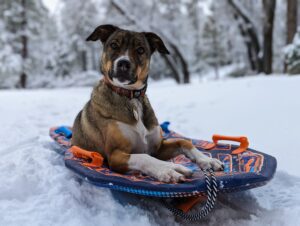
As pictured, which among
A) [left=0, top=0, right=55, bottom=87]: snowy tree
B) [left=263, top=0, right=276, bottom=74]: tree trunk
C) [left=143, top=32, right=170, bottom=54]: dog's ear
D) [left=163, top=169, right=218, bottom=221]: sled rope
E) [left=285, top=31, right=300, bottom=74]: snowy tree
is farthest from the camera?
[left=0, top=0, right=55, bottom=87]: snowy tree

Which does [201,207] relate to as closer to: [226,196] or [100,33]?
[226,196]

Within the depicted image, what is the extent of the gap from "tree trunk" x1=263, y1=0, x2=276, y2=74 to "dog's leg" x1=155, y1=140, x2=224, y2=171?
11645 mm

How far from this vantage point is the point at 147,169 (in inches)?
118

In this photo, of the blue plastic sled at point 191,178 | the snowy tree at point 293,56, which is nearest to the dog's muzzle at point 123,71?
the blue plastic sled at point 191,178

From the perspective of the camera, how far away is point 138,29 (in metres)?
16.7

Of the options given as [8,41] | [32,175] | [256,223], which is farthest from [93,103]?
[8,41]

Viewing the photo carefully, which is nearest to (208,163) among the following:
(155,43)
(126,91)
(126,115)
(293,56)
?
(126,115)

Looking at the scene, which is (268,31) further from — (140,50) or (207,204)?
(207,204)

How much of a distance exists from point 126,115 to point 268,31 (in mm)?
12190

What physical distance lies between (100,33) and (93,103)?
0.76 m

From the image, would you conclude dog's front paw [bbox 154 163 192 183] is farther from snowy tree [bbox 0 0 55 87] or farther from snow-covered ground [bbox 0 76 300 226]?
snowy tree [bbox 0 0 55 87]

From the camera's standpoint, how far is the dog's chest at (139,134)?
3.38 metres

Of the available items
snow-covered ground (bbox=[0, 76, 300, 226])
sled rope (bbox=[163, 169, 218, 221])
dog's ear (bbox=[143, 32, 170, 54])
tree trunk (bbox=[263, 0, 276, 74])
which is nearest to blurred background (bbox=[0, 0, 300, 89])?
tree trunk (bbox=[263, 0, 276, 74])

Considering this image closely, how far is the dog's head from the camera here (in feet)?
10.8
